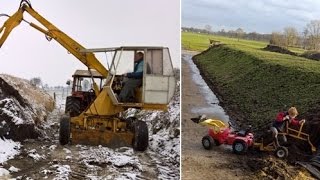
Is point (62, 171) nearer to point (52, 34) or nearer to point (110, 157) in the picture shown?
point (110, 157)

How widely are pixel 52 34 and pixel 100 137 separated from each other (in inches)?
43.0

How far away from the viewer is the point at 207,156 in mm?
5047

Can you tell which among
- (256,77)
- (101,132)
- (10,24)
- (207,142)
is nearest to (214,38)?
(256,77)

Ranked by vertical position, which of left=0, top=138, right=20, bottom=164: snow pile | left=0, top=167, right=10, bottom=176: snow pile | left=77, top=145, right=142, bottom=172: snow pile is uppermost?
left=0, top=138, right=20, bottom=164: snow pile

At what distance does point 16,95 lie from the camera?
235 inches

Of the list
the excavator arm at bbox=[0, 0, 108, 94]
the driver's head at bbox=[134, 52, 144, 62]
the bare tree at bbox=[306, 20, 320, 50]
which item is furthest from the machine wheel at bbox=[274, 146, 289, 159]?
the excavator arm at bbox=[0, 0, 108, 94]

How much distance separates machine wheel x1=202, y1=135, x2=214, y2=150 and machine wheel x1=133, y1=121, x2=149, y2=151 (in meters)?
0.63

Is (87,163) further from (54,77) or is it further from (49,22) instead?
(49,22)

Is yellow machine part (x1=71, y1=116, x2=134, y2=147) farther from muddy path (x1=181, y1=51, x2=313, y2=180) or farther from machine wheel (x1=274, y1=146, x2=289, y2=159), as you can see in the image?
machine wheel (x1=274, y1=146, x2=289, y2=159)

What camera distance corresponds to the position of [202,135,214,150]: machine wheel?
5.09 meters

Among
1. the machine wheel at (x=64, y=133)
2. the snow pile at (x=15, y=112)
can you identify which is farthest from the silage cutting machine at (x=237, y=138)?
the snow pile at (x=15, y=112)

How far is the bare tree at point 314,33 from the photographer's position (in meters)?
5.18

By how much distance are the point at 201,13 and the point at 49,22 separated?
4.80ft

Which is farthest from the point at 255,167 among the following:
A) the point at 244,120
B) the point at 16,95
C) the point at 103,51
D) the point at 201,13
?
the point at 16,95
